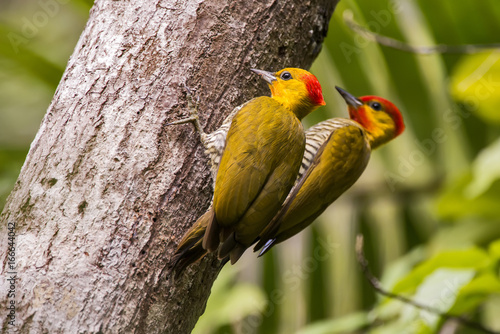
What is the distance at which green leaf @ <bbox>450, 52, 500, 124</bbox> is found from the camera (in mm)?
3305

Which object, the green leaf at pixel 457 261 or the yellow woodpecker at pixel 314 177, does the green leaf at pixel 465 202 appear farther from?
the green leaf at pixel 457 261

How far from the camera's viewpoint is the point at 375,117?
3.28m

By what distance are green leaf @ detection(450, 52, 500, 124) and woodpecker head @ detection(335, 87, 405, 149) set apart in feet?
1.48

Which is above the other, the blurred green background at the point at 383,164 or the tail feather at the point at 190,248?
the tail feather at the point at 190,248

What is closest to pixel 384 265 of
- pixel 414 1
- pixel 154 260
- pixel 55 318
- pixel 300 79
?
pixel 414 1

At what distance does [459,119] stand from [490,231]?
0.95 m

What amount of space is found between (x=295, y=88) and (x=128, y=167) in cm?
87

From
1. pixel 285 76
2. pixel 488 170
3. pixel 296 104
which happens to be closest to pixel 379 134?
pixel 488 170

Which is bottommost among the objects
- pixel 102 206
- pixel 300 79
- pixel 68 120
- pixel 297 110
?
pixel 297 110

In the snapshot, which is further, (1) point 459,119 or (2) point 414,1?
(1) point 459,119

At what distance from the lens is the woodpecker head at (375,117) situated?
3258 millimetres

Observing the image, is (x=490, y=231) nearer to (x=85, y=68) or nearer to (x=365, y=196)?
(x=365, y=196)

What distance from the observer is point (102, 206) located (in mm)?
1836

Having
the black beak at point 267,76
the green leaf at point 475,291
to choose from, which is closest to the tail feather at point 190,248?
the black beak at point 267,76
